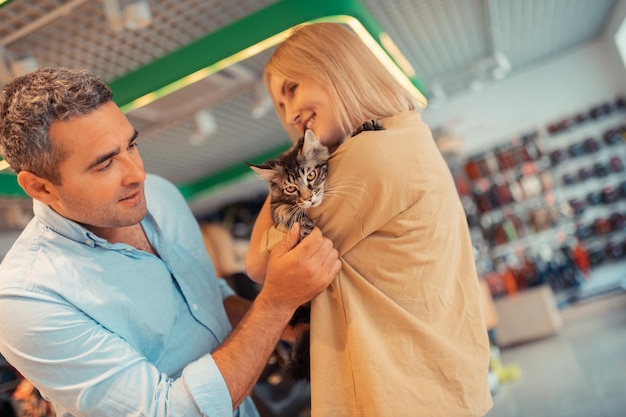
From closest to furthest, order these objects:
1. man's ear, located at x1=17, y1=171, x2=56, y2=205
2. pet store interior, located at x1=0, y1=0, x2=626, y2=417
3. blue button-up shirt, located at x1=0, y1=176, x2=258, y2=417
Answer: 1. blue button-up shirt, located at x1=0, y1=176, x2=258, y2=417
2. man's ear, located at x1=17, y1=171, x2=56, y2=205
3. pet store interior, located at x1=0, y1=0, x2=626, y2=417

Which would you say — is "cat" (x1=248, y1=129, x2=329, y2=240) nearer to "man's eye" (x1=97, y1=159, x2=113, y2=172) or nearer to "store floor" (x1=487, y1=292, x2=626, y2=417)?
"man's eye" (x1=97, y1=159, x2=113, y2=172)

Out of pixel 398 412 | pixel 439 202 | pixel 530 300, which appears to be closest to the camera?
pixel 398 412

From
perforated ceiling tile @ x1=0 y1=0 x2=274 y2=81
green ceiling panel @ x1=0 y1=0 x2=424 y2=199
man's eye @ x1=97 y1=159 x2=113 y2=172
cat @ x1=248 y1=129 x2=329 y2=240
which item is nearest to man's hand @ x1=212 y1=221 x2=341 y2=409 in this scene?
cat @ x1=248 y1=129 x2=329 y2=240

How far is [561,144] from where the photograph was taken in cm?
866

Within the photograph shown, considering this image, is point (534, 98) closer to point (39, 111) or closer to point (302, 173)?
point (302, 173)

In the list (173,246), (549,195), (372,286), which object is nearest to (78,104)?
(173,246)

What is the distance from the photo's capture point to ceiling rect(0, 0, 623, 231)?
148 inches

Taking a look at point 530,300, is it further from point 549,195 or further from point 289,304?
point 289,304

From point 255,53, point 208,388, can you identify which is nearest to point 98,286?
point 208,388

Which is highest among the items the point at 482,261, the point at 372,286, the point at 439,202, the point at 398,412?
the point at 439,202

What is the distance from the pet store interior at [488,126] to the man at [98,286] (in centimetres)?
224

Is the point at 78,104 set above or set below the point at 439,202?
above

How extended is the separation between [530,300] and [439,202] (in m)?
7.06

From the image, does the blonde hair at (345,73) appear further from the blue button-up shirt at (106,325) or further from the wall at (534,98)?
the wall at (534,98)
